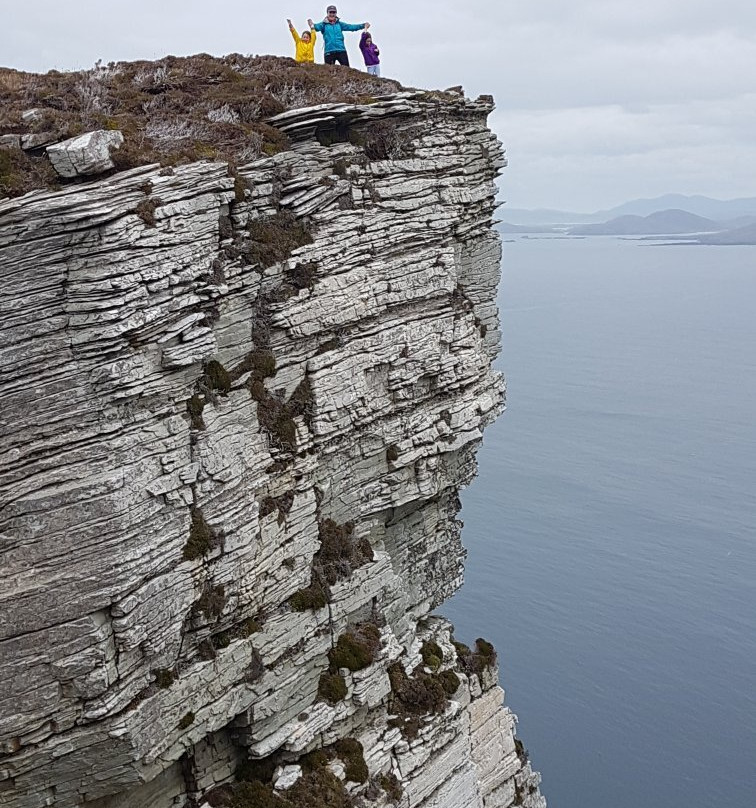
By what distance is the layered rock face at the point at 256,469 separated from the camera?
57.2 feet

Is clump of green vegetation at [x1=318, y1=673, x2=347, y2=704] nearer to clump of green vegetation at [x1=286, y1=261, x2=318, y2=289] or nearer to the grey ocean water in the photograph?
clump of green vegetation at [x1=286, y1=261, x2=318, y2=289]

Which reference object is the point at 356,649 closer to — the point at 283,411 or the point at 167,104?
the point at 283,411

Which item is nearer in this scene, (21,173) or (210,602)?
(21,173)

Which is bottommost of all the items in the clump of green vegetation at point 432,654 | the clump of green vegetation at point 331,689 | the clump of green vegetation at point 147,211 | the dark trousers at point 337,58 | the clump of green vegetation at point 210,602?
the clump of green vegetation at point 432,654

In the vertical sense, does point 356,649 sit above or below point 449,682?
above

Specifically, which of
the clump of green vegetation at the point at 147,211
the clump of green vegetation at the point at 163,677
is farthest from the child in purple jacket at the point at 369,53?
the clump of green vegetation at the point at 163,677

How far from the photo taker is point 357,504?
26.1m

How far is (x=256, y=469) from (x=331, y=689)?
670cm

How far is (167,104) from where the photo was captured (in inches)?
1000

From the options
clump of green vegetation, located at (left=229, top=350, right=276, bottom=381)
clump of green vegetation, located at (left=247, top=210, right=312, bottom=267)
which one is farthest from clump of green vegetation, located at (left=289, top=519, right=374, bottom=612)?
clump of green vegetation, located at (left=247, top=210, right=312, bottom=267)

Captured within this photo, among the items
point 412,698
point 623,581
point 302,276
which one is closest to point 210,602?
point 302,276

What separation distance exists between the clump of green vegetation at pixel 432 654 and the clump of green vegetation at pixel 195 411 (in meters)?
12.8

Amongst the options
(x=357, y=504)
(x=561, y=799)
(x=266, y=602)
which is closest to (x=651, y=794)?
(x=561, y=799)

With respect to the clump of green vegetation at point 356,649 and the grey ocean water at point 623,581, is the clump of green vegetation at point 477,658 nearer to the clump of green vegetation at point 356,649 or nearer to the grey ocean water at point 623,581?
the clump of green vegetation at point 356,649
